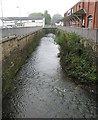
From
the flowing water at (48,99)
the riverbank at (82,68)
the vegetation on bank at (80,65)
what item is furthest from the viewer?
the vegetation on bank at (80,65)

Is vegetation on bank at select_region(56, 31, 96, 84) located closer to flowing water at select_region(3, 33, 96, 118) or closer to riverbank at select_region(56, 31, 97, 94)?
riverbank at select_region(56, 31, 97, 94)

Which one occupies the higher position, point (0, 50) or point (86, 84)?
point (0, 50)

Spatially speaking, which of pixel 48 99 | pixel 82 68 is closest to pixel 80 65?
pixel 82 68

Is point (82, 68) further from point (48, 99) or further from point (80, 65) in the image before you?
point (48, 99)

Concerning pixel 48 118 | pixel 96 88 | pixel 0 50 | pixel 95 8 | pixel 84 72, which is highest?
pixel 95 8

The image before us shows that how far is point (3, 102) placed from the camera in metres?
6.87

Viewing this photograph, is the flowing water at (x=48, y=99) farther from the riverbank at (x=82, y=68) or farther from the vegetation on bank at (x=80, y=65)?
the vegetation on bank at (x=80, y=65)

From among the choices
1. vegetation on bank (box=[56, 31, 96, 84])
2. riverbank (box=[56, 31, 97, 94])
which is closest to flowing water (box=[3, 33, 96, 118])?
riverbank (box=[56, 31, 97, 94])

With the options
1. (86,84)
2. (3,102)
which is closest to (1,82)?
(3,102)

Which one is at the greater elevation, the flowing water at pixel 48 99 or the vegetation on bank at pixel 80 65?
the vegetation on bank at pixel 80 65

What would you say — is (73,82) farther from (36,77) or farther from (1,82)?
(1,82)

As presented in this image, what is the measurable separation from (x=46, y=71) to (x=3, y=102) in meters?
5.21

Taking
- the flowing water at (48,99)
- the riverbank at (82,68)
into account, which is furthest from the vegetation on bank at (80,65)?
the flowing water at (48,99)

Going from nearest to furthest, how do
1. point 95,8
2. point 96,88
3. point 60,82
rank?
1. point 96,88
2. point 60,82
3. point 95,8
